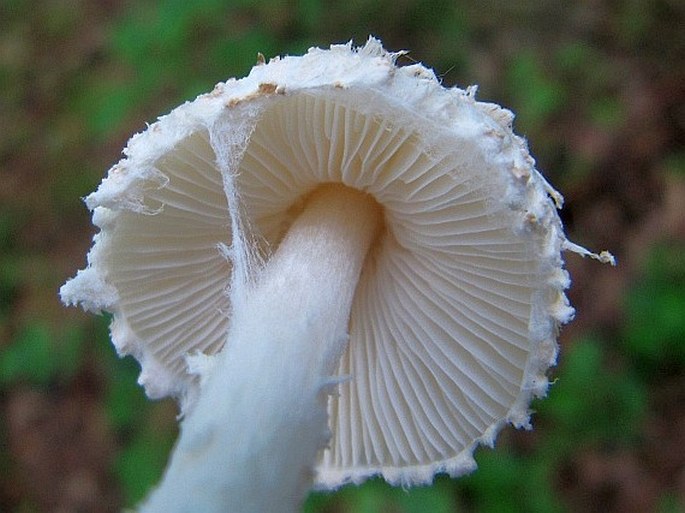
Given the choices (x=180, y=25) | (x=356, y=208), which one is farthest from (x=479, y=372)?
(x=180, y=25)

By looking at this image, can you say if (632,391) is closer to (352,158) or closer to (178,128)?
(352,158)

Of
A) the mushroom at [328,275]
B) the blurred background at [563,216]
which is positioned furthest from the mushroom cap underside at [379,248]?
the blurred background at [563,216]

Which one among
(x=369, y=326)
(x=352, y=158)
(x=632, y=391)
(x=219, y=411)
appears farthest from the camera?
(x=632, y=391)

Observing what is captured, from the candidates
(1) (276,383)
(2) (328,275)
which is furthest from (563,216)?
(1) (276,383)

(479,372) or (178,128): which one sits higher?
(178,128)

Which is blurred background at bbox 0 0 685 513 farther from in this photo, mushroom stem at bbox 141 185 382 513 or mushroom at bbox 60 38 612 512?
mushroom stem at bbox 141 185 382 513

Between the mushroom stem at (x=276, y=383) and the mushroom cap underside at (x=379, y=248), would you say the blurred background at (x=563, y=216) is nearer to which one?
the mushroom cap underside at (x=379, y=248)
